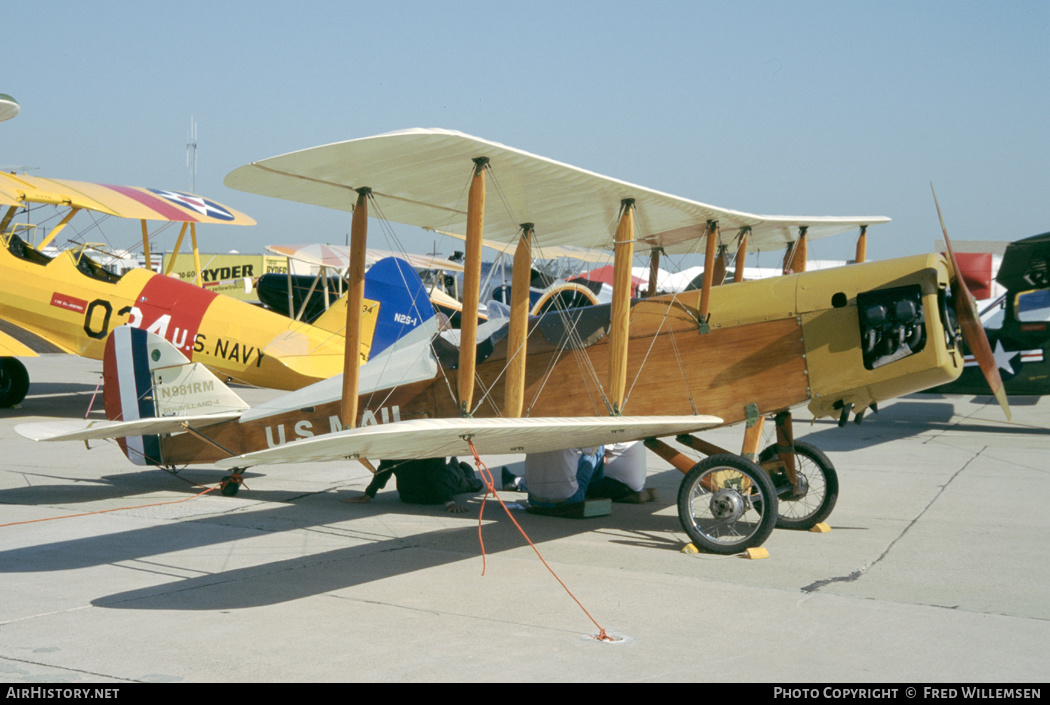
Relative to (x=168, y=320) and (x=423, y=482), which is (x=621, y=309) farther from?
(x=168, y=320)

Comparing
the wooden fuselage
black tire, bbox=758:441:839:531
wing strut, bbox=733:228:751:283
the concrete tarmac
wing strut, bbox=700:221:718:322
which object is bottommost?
the concrete tarmac

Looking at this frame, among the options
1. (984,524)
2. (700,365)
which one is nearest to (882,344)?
(700,365)

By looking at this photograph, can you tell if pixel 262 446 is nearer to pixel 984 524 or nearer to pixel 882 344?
pixel 882 344

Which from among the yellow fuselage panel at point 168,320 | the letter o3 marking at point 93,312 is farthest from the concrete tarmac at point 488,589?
the letter o3 marking at point 93,312

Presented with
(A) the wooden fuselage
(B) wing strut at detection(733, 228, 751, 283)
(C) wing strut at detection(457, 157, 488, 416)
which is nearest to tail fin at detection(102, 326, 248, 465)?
(A) the wooden fuselage

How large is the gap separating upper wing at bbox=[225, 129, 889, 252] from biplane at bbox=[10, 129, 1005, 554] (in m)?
0.02

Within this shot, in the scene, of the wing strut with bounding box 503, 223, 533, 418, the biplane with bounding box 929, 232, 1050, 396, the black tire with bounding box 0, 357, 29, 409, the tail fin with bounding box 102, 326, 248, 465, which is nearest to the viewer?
the wing strut with bounding box 503, 223, 533, 418

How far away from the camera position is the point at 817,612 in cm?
437

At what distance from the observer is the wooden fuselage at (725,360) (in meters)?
5.93

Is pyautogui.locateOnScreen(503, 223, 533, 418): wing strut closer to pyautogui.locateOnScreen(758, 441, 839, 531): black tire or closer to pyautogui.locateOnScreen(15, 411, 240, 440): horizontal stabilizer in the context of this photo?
pyautogui.locateOnScreen(758, 441, 839, 531): black tire

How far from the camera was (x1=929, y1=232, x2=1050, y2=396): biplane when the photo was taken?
12492mm

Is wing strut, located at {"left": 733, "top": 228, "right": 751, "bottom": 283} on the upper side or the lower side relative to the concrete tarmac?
upper

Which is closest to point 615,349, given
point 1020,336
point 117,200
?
point 1020,336

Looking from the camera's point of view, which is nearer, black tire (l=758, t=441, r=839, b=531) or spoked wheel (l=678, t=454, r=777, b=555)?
spoked wheel (l=678, t=454, r=777, b=555)
